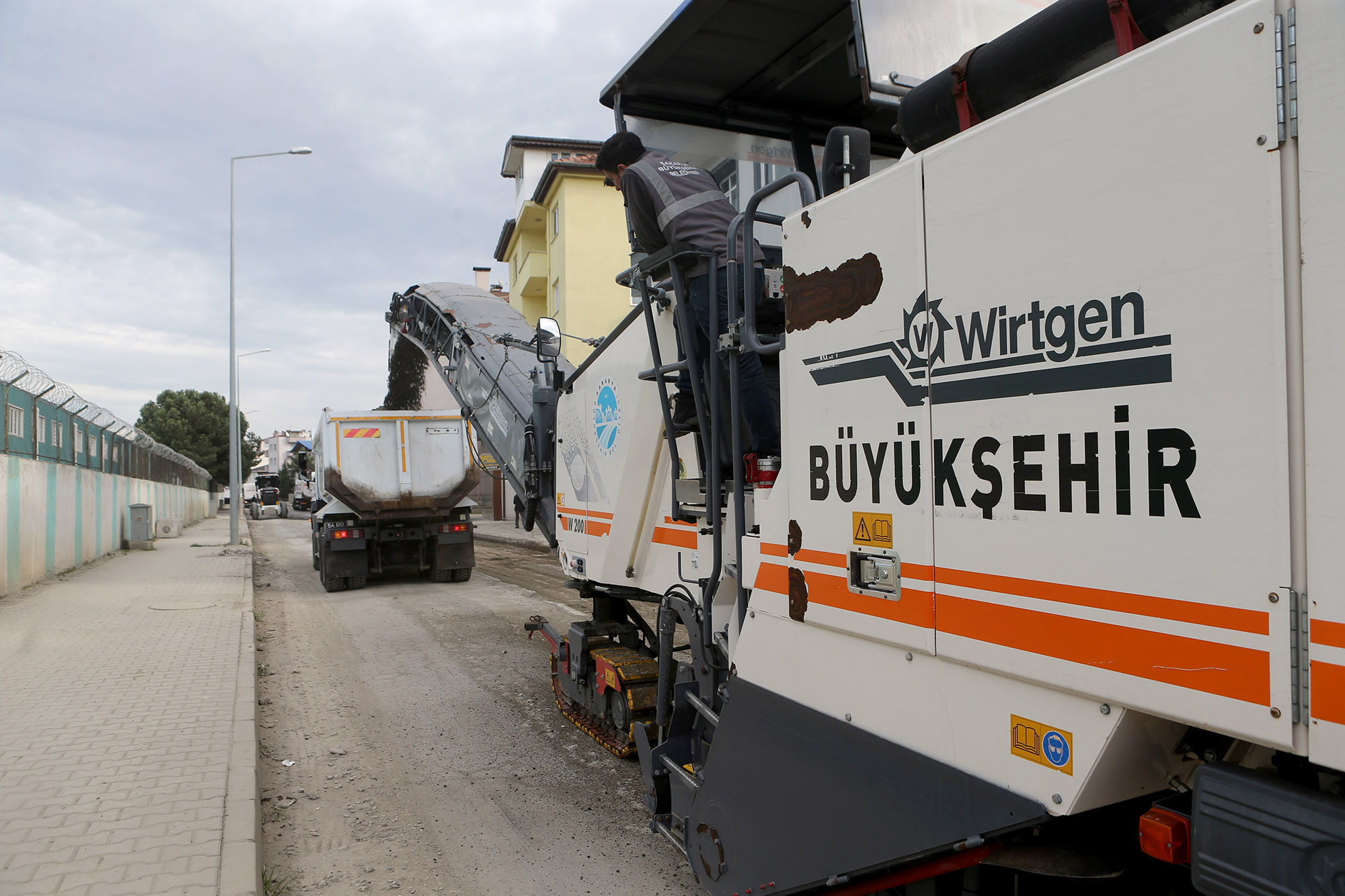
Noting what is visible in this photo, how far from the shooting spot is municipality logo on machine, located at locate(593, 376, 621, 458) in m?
4.50

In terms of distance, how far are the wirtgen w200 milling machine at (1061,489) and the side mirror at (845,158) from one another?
1cm

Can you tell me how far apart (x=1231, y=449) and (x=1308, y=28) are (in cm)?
69

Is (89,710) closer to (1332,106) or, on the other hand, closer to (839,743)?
(839,743)

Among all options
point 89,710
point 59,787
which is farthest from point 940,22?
point 89,710

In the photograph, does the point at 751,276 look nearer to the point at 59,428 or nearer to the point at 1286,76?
the point at 1286,76

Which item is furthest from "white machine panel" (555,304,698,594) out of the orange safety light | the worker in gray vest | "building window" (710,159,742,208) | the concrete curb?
the orange safety light

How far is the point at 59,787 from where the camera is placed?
14.0ft

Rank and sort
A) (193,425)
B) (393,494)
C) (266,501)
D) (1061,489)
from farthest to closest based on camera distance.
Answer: (193,425) < (266,501) < (393,494) < (1061,489)

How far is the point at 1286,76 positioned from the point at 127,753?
19.2 feet

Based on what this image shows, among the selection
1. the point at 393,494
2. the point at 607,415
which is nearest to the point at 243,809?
the point at 607,415

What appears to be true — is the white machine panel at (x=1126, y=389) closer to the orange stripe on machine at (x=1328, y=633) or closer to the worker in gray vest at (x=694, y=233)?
the orange stripe on machine at (x=1328, y=633)

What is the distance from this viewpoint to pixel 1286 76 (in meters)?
1.41

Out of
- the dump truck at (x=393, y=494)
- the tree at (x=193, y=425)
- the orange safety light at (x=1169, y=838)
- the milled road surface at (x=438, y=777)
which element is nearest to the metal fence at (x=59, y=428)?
the dump truck at (x=393, y=494)

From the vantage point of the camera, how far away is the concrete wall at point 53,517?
10883 millimetres
